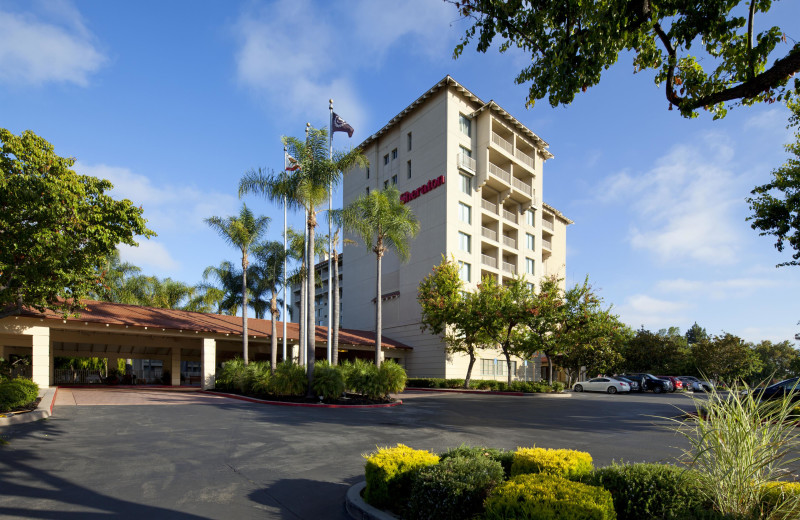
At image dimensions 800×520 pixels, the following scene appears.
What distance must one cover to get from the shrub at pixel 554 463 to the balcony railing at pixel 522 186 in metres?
40.6

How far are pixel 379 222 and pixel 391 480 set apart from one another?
2244 cm

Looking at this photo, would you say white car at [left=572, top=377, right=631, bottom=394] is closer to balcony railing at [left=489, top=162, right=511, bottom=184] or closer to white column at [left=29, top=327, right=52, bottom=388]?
balcony railing at [left=489, top=162, right=511, bottom=184]

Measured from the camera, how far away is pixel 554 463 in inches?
219

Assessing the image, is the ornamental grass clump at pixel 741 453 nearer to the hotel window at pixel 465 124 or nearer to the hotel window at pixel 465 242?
the hotel window at pixel 465 242

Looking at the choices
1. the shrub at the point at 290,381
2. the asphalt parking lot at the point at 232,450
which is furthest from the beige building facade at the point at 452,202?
the asphalt parking lot at the point at 232,450

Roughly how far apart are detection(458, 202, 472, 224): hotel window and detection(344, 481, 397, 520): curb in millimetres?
35348

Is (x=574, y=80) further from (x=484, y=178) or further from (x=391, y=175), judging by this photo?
(x=391, y=175)

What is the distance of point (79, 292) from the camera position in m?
19.1

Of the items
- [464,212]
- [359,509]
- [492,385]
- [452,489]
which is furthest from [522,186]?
[452,489]

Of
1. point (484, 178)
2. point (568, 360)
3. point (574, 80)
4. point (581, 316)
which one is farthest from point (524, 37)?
point (568, 360)

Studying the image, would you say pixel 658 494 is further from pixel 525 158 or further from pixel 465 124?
pixel 525 158

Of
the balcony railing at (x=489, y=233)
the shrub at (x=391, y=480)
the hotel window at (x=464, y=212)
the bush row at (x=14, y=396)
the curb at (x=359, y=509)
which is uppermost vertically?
the hotel window at (x=464, y=212)

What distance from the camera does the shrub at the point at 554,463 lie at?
18.0 feet

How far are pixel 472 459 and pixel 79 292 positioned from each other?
1933cm
